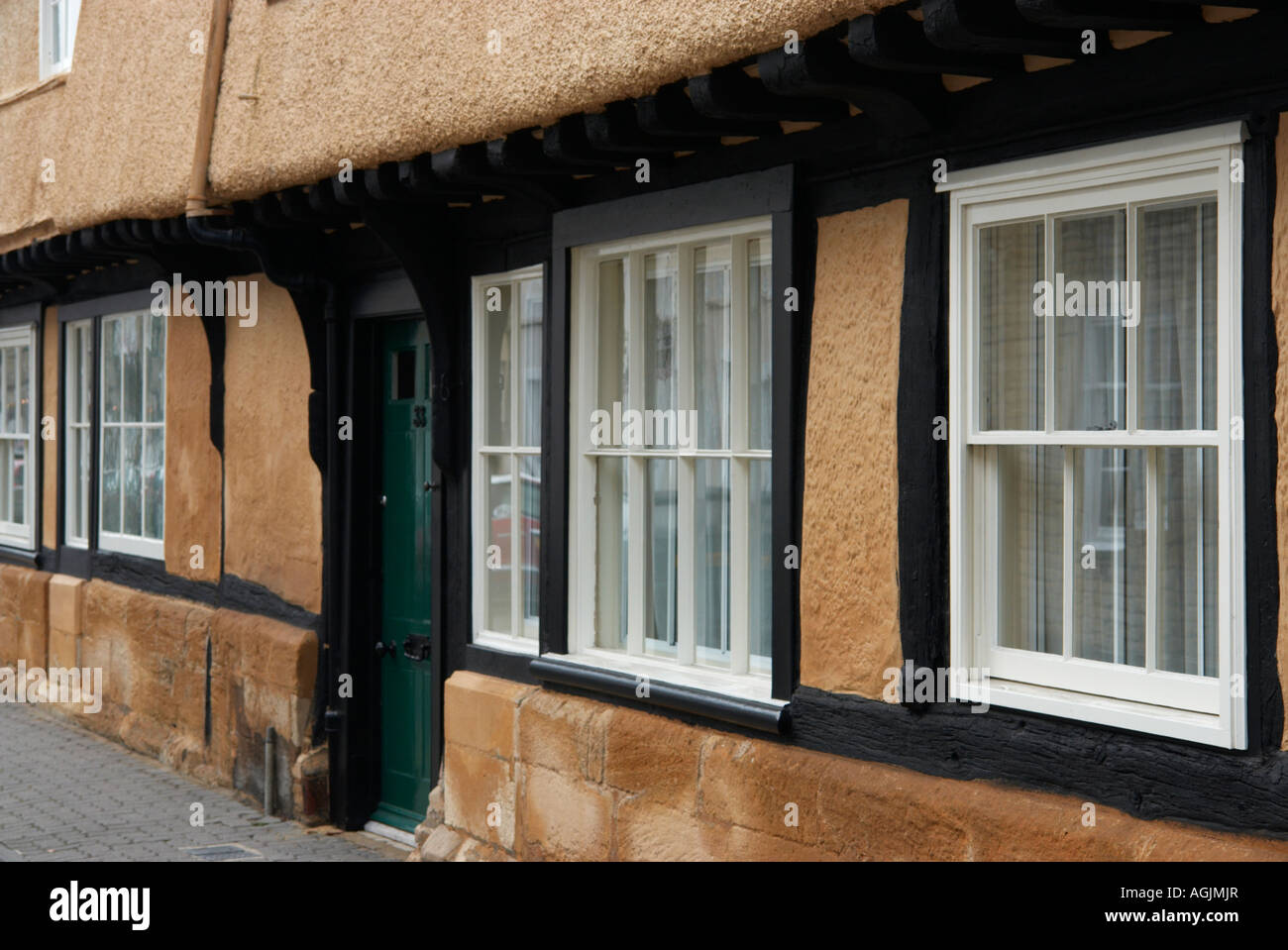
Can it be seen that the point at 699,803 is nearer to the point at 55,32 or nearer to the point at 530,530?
the point at 530,530

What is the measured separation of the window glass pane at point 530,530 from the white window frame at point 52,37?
5670 millimetres

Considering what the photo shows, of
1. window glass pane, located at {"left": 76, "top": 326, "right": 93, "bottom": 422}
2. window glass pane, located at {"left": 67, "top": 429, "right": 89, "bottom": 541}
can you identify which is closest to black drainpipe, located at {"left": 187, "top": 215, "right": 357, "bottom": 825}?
window glass pane, located at {"left": 76, "top": 326, "right": 93, "bottom": 422}

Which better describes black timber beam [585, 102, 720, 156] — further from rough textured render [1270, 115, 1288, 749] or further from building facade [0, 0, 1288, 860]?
rough textured render [1270, 115, 1288, 749]

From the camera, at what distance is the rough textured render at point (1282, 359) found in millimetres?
3268

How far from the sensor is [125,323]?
9516 millimetres

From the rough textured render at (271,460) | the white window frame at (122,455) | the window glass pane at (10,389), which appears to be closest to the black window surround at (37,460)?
the window glass pane at (10,389)

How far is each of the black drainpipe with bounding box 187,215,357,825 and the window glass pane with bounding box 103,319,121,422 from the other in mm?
2966

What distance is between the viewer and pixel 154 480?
30.1 ft

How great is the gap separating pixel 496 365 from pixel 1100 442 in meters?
3.10

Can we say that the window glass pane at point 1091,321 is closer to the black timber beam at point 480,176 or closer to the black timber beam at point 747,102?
the black timber beam at point 747,102

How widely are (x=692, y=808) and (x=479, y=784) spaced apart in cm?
136

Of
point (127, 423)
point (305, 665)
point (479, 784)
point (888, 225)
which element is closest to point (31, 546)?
point (127, 423)

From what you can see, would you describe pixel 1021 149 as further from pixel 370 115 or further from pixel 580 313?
pixel 370 115

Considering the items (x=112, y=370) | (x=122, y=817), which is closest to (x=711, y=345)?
(x=122, y=817)
